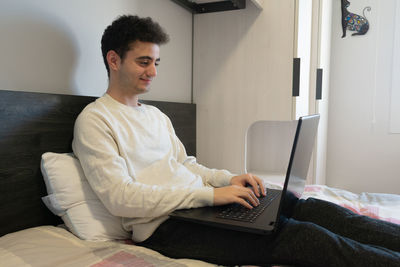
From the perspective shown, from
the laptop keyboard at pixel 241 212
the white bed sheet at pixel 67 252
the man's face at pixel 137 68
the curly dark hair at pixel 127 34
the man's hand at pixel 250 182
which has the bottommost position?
the white bed sheet at pixel 67 252

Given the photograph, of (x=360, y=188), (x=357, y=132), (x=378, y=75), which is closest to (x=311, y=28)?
(x=378, y=75)

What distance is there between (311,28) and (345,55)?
0.66m

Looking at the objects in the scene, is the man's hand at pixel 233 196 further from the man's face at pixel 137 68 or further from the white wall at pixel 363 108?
the white wall at pixel 363 108

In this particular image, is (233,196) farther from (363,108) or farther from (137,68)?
(363,108)

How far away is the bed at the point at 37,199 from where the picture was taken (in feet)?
2.46

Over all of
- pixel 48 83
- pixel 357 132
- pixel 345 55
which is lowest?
pixel 357 132

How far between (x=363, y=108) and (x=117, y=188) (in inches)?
87.5

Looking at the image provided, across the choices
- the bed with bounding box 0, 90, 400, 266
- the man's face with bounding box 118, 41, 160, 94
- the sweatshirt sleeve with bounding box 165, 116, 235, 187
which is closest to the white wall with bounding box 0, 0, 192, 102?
the bed with bounding box 0, 90, 400, 266

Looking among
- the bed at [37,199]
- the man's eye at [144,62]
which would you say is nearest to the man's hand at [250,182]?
the bed at [37,199]

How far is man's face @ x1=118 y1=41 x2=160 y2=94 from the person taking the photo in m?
1.06

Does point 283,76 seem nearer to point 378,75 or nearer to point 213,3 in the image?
point 213,3

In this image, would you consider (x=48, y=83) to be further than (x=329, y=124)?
No

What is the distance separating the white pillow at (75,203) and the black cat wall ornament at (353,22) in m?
2.28

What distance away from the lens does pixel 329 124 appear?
259cm
